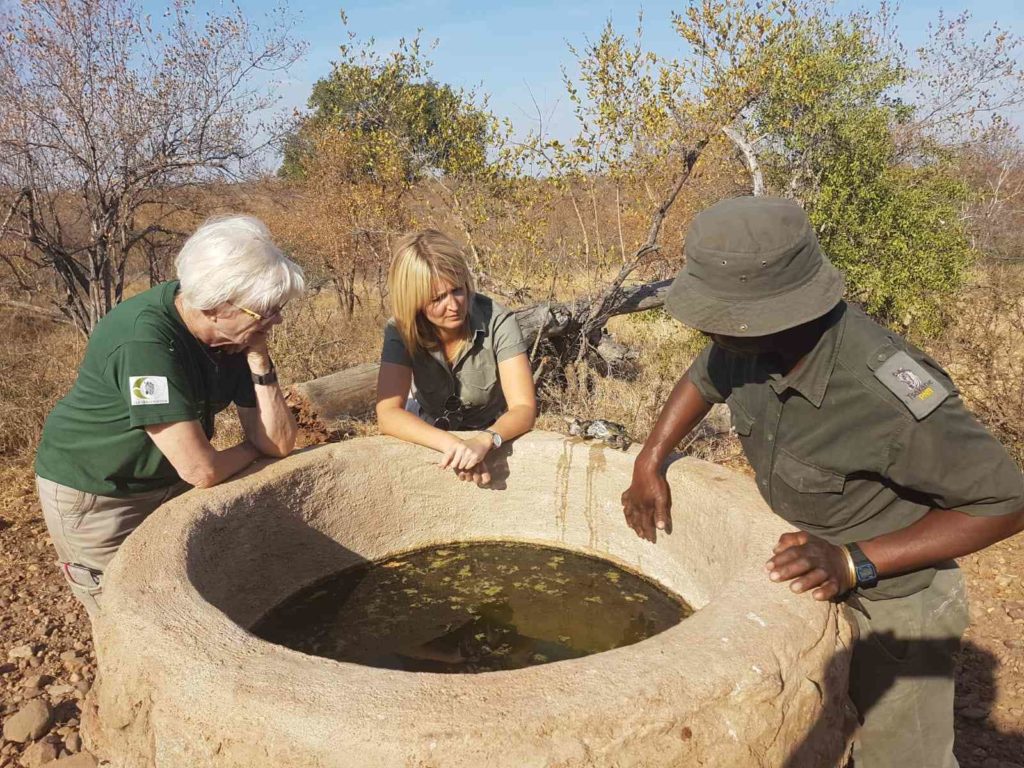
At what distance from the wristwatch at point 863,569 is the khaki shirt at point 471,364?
4.82 feet

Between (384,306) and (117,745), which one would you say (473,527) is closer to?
(117,745)

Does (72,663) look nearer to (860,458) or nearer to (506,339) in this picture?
(506,339)

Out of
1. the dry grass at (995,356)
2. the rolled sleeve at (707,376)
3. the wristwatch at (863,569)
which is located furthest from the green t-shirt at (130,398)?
the dry grass at (995,356)

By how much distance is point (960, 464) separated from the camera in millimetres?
1327

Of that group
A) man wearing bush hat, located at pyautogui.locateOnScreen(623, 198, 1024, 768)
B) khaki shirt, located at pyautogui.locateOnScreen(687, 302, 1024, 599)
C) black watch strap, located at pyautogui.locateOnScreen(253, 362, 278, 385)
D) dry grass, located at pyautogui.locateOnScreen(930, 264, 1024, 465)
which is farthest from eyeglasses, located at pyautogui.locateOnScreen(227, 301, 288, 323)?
dry grass, located at pyautogui.locateOnScreen(930, 264, 1024, 465)

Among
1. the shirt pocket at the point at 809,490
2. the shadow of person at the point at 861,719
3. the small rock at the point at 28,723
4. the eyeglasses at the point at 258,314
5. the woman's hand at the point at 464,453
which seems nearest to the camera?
the shadow of person at the point at 861,719

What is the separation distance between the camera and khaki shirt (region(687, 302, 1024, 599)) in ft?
4.39

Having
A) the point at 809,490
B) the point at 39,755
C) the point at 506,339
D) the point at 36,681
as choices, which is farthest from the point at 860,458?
the point at 36,681

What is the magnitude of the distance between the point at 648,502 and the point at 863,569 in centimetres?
83

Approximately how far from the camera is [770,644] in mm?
1412

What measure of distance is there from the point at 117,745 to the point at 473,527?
1.51m

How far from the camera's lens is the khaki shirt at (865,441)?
52.6 inches

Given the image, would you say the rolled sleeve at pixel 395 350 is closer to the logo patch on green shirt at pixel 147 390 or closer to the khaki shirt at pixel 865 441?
the logo patch on green shirt at pixel 147 390

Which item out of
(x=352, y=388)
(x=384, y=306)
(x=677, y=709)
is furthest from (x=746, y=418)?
(x=384, y=306)
